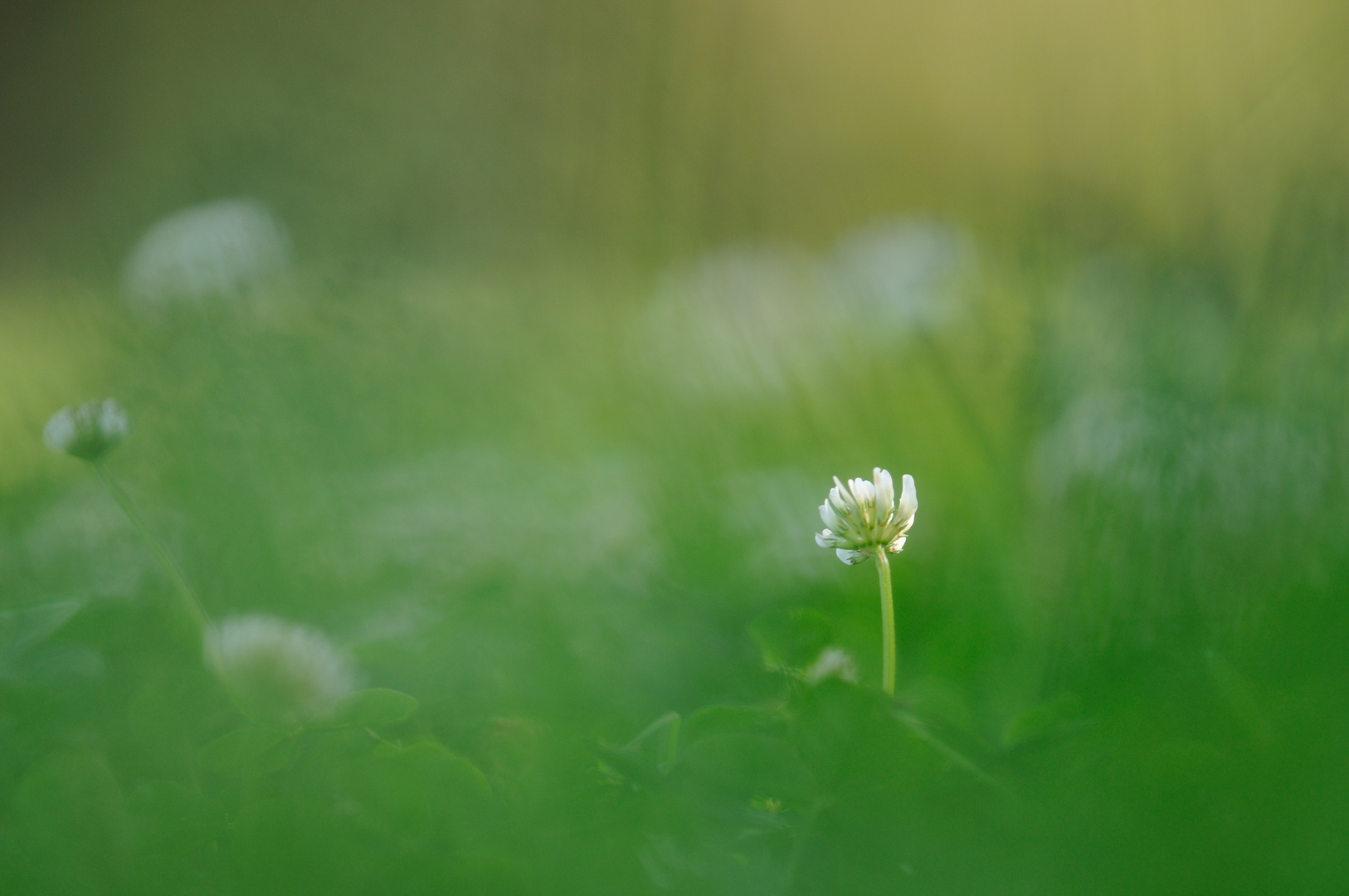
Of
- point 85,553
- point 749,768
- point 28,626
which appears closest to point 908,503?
point 749,768

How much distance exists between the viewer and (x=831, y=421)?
27.8 inches

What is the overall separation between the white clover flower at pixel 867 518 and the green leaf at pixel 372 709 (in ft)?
0.55

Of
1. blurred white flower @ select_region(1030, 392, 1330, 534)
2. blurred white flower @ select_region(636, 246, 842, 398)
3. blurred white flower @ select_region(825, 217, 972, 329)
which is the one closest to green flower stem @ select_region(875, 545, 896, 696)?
blurred white flower @ select_region(1030, 392, 1330, 534)

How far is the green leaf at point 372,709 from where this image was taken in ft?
1.10

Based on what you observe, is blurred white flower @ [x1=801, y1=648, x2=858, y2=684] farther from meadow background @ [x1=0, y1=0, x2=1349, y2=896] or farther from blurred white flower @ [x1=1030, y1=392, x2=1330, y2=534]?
blurred white flower @ [x1=1030, y1=392, x2=1330, y2=534]

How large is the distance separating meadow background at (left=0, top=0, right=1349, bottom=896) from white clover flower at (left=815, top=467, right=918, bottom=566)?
6 cm

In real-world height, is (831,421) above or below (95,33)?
below

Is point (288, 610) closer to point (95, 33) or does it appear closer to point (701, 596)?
point (701, 596)

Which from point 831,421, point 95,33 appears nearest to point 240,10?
point 95,33

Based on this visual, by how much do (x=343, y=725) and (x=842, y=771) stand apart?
7.1 inches

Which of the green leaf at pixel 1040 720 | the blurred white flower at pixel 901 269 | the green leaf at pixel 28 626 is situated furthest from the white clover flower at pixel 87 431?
the blurred white flower at pixel 901 269

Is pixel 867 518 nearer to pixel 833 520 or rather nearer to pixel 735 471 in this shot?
pixel 833 520

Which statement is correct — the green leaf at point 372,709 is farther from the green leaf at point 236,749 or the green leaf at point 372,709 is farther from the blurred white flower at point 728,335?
the blurred white flower at point 728,335

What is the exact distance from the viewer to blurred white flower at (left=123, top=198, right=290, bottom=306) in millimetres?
951
